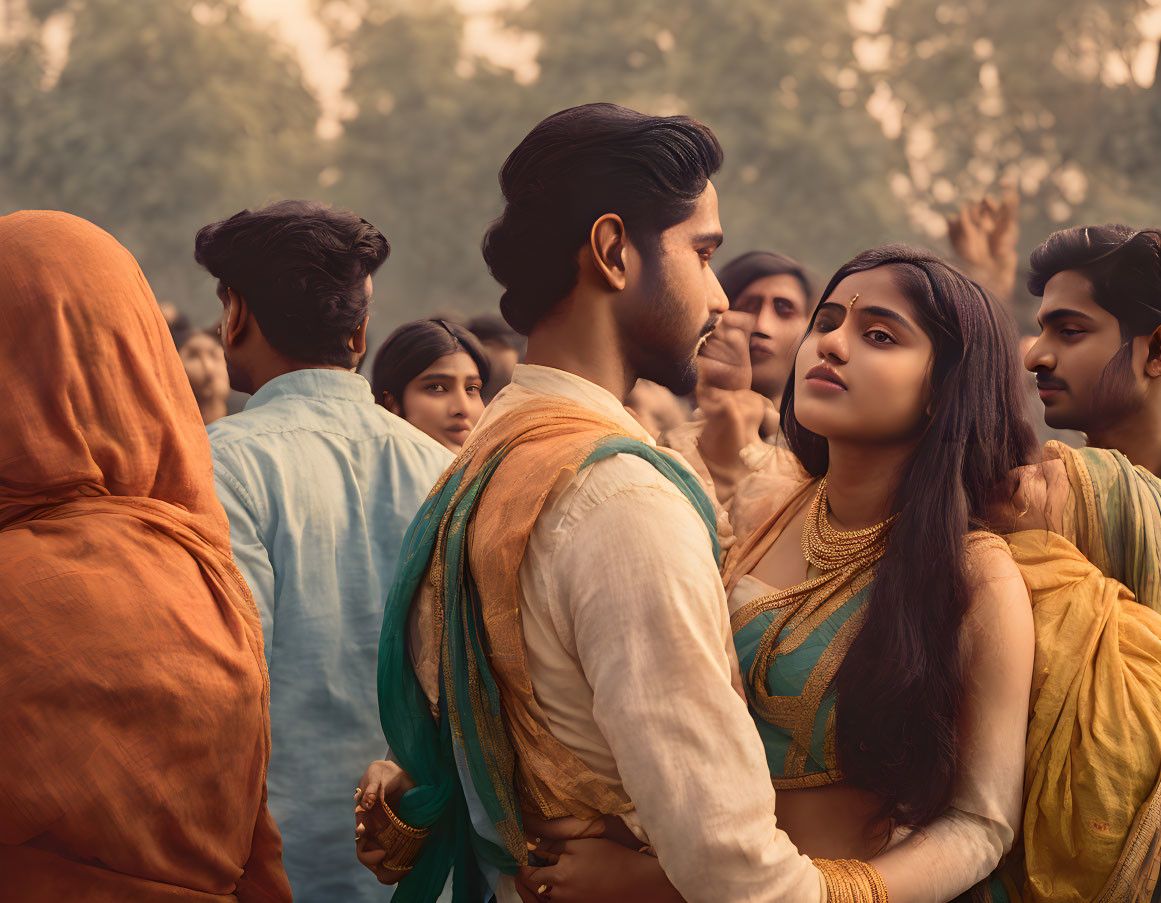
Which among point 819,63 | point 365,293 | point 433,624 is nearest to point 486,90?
point 819,63

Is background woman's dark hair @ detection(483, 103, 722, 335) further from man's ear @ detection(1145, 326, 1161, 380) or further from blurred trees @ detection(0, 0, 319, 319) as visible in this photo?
blurred trees @ detection(0, 0, 319, 319)

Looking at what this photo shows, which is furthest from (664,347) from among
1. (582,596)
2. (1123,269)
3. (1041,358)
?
(1123,269)

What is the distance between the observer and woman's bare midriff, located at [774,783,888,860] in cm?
211

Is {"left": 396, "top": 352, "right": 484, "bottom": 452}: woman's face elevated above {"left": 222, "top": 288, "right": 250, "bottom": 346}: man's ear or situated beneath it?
situated beneath

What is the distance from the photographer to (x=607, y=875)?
5.81 feet

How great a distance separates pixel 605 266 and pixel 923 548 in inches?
32.0

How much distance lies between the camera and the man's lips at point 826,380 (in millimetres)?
2244

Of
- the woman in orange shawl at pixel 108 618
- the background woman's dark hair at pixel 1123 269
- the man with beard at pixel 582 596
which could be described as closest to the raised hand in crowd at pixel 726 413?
the background woman's dark hair at pixel 1123 269

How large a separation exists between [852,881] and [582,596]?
712 millimetres

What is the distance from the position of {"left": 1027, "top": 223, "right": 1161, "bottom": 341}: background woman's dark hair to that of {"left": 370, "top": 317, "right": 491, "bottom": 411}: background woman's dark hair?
2625mm

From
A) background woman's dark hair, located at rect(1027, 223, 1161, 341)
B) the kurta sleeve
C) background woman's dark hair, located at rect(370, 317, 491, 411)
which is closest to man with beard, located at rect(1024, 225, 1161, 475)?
background woman's dark hair, located at rect(1027, 223, 1161, 341)

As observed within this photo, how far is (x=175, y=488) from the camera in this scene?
6.46 feet

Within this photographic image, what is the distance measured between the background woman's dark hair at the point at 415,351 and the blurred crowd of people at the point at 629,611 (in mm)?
2311

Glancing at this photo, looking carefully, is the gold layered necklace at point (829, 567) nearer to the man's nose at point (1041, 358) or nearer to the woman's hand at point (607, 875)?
the woman's hand at point (607, 875)
